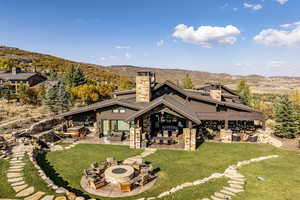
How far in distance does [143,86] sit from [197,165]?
8961 mm

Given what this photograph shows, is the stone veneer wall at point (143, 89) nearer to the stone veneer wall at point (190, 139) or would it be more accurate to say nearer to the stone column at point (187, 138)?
the stone column at point (187, 138)

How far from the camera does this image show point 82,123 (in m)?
20.9

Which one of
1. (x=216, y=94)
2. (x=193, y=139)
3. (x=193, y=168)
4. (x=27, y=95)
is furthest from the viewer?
(x=27, y=95)

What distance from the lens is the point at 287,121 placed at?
17.6 meters

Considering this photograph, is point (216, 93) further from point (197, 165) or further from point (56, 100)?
point (56, 100)

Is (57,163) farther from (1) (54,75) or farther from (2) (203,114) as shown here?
(1) (54,75)

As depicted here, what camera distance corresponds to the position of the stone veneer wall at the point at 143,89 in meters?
17.5

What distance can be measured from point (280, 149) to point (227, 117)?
14.5 ft

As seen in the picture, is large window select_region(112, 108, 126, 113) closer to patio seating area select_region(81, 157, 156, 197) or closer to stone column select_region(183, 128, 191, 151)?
stone column select_region(183, 128, 191, 151)

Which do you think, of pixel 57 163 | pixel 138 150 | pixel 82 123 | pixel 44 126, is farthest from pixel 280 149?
pixel 44 126

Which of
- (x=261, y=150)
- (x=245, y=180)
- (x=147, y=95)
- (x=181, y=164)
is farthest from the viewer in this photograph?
(x=147, y=95)

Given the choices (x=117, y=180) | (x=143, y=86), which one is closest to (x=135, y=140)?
(x=117, y=180)

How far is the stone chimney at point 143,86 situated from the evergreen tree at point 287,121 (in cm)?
1240

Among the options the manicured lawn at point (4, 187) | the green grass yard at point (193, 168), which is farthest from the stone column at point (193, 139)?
the manicured lawn at point (4, 187)
